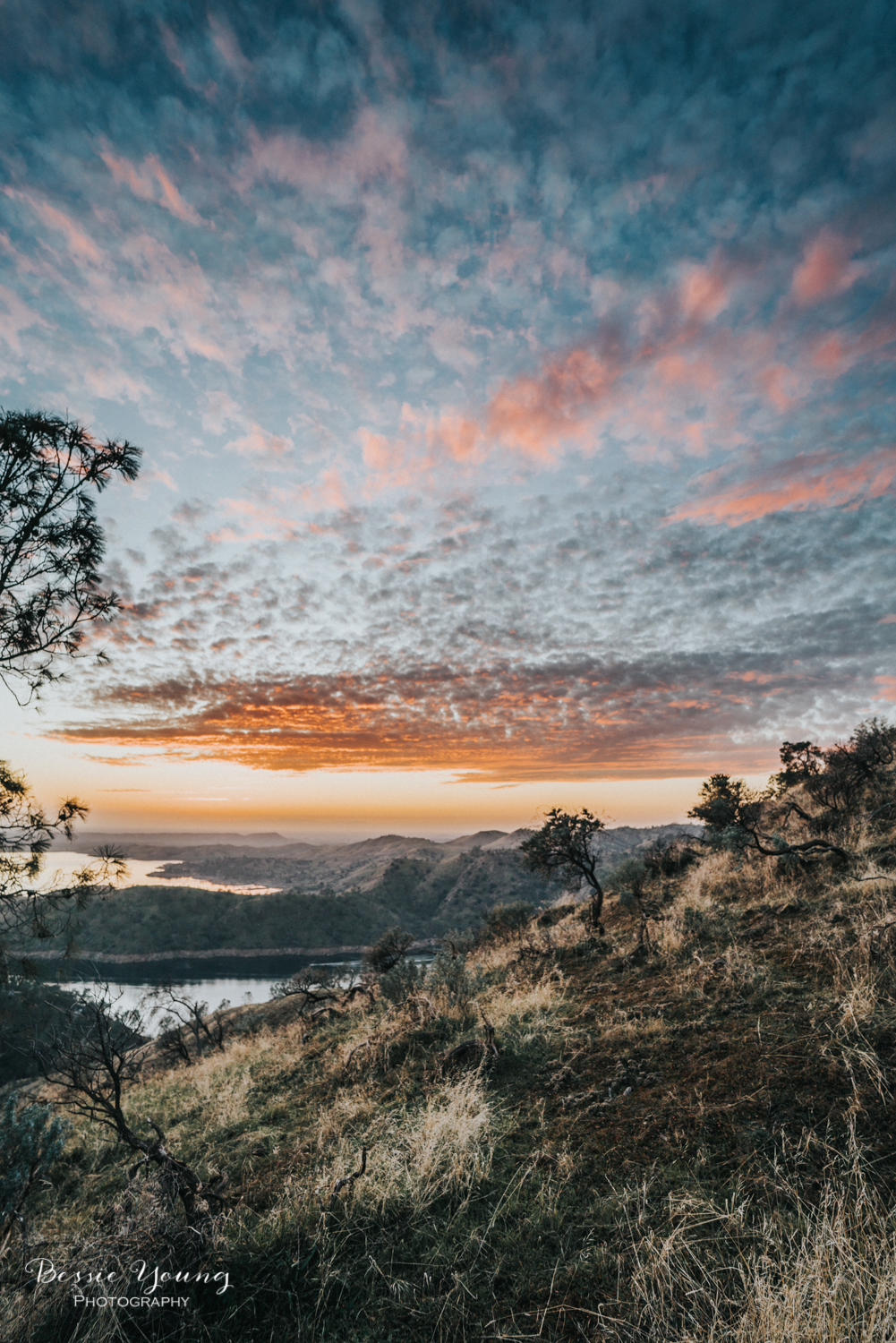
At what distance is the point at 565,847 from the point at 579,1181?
11636 millimetres

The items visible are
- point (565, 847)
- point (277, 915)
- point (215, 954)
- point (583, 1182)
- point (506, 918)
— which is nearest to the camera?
point (583, 1182)

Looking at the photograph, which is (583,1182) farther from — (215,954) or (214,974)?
(215,954)

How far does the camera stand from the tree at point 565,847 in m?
14.8

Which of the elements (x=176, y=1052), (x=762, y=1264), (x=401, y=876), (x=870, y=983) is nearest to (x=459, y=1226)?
(x=762, y=1264)

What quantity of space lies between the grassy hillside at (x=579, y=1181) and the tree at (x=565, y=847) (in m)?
6.95

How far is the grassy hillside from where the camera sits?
2.64 m

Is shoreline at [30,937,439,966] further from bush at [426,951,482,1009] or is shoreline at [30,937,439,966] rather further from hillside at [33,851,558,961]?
bush at [426,951,482,1009]

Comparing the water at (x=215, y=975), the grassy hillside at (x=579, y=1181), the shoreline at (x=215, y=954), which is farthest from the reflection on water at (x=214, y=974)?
the grassy hillside at (x=579, y=1181)

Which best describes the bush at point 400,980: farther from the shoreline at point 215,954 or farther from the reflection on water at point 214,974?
the shoreline at point 215,954

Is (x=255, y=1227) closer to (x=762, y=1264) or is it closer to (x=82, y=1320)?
(x=82, y=1320)

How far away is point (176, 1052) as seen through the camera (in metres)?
24.4

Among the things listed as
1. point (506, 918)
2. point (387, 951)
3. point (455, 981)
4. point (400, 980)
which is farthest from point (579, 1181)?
point (506, 918)

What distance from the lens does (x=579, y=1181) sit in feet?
12.1

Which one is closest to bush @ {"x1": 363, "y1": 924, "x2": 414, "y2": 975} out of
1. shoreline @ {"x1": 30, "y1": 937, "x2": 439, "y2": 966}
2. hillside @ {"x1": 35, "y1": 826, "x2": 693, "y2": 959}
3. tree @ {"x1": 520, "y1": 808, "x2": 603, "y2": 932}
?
tree @ {"x1": 520, "y1": 808, "x2": 603, "y2": 932}
